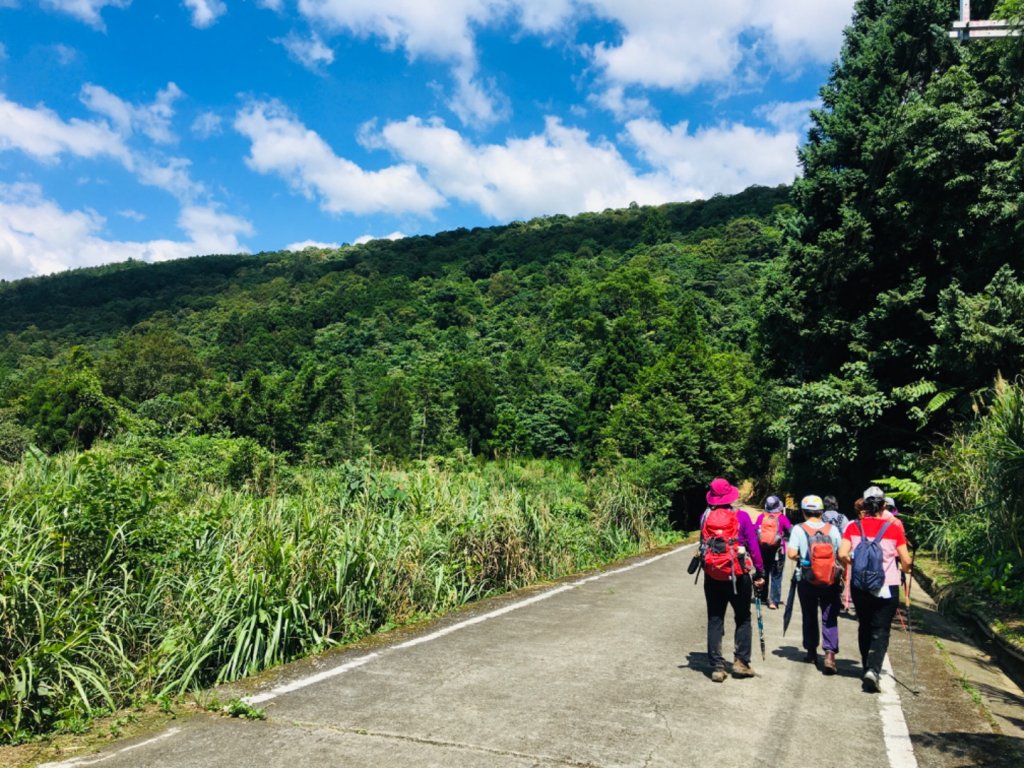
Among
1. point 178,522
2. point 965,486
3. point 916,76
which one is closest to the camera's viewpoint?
point 178,522

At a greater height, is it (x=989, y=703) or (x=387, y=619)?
(x=387, y=619)

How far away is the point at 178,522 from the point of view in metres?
6.90

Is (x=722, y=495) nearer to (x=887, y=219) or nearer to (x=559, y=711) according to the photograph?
(x=559, y=711)

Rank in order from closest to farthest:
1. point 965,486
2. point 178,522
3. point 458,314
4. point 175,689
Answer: point 175,689 < point 178,522 < point 965,486 < point 458,314

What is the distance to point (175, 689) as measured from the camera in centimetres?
556

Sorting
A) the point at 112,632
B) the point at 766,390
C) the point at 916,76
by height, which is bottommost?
the point at 112,632

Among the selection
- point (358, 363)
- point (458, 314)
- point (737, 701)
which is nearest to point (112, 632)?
point (737, 701)

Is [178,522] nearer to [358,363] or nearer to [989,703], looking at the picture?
[989,703]

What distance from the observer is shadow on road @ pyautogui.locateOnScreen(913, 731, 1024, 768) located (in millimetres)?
4637

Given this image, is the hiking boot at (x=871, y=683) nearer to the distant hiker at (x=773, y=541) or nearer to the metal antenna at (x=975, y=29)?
the distant hiker at (x=773, y=541)

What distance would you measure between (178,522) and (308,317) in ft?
357

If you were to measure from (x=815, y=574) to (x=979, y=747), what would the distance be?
2.39 m

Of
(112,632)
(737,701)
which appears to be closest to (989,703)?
(737,701)

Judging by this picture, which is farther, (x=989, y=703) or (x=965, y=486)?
(x=965, y=486)
